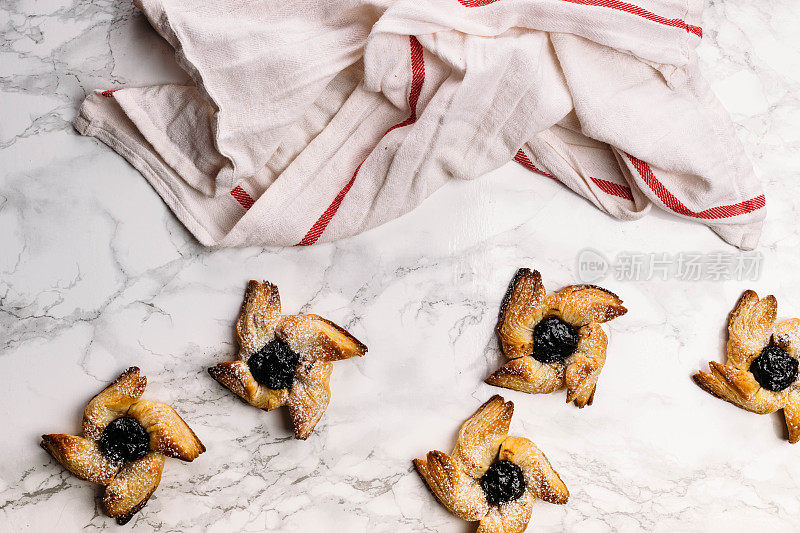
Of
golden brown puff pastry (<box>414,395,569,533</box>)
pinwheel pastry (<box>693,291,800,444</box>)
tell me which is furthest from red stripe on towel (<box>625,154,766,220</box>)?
golden brown puff pastry (<box>414,395,569,533</box>)

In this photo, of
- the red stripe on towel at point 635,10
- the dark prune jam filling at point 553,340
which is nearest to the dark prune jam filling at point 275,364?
the dark prune jam filling at point 553,340

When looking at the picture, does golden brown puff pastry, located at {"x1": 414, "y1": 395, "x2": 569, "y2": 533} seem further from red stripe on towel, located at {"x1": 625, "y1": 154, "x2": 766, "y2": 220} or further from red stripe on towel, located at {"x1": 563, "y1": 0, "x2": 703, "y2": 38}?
red stripe on towel, located at {"x1": 563, "y1": 0, "x2": 703, "y2": 38}

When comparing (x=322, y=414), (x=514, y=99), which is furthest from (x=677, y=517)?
(x=514, y=99)

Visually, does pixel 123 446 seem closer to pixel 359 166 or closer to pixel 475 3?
pixel 359 166

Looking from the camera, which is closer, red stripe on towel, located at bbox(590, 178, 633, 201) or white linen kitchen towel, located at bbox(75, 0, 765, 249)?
white linen kitchen towel, located at bbox(75, 0, 765, 249)

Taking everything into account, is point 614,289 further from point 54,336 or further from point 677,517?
point 54,336

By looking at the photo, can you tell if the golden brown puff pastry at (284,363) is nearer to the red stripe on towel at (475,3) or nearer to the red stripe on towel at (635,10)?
the red stripe on towel at (475,3)

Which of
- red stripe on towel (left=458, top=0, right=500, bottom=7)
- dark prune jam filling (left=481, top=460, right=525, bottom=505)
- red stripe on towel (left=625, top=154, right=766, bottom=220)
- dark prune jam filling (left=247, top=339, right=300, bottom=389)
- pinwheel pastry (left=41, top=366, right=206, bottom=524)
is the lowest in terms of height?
dark prune jam filling (left=481, top=460, right=525, bottom=505)
